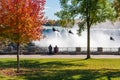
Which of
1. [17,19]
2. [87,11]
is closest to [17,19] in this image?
[17,19]

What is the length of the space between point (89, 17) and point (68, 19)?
3.25 m

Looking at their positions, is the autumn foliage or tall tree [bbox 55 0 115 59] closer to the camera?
the autumn foliage

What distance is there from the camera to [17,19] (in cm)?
3175

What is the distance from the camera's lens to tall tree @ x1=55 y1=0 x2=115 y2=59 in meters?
53.0

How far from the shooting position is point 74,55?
57.2m

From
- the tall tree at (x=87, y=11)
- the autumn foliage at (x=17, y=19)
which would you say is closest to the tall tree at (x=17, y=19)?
the autumn foliage at (x=17, y=19)

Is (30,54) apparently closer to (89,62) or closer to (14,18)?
(89,62)

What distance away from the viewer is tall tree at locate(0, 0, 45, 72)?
1244 inches

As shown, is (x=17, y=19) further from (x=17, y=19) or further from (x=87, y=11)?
(x=87, y=11)

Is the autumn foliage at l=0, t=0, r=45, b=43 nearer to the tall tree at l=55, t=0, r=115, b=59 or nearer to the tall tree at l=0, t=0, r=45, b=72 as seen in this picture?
the tall tree at l=0, t=0, r=45, b=72

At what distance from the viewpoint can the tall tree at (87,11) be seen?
53000 mm

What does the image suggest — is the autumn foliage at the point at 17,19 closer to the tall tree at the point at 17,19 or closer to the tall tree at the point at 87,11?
the tall tree at the point at 17,19

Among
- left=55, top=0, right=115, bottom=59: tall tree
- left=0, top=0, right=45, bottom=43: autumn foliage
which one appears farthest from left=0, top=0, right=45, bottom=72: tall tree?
left=55, top=0, right=115, bottom=59: tall tree

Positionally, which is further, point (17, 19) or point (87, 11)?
point (87, 11)
